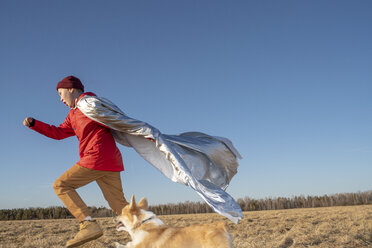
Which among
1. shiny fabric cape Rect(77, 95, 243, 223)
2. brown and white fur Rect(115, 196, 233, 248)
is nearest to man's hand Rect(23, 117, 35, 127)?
shiny fabric cape Rect(77, 95, 243, 223)

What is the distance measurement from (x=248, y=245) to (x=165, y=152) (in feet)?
8.51

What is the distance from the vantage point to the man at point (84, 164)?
16.4ft

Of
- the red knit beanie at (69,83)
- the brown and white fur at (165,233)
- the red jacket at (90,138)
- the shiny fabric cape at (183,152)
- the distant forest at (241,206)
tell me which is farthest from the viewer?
the distant forest at (241,206)

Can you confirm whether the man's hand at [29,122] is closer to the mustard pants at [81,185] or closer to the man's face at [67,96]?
the man's face at [67,96]

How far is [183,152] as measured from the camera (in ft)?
19.4

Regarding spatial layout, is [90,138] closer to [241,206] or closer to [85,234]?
[85,234]

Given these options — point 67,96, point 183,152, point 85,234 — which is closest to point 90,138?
point 67,96

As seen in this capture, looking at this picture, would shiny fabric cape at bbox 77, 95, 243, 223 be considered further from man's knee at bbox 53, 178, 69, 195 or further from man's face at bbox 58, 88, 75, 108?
man's knee at bbox 53, 178, 69, 195

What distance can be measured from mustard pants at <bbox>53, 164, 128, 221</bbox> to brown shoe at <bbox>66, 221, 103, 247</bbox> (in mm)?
155

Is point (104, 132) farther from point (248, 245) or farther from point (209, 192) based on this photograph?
point (248, 245)

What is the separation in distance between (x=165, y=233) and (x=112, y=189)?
1.58 m

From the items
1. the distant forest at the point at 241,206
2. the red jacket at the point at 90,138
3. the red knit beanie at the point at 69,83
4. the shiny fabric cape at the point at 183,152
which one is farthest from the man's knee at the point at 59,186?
the distant forest at the point at 241,206

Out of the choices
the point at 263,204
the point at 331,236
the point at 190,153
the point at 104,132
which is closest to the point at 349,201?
the point at 263,204

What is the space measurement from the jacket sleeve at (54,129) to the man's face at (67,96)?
29 centimetres
